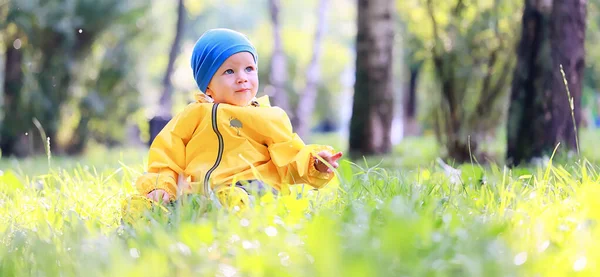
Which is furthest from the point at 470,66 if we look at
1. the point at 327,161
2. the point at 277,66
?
the point at 277,66

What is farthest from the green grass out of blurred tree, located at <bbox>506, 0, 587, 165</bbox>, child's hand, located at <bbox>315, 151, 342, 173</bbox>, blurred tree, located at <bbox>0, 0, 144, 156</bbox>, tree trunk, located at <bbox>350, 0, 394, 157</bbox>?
blurred tree, located at <bbox>0, 0, 144, 156</bbox>

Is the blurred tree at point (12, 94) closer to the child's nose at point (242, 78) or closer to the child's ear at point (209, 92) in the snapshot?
the child's ear at point (209, 92)

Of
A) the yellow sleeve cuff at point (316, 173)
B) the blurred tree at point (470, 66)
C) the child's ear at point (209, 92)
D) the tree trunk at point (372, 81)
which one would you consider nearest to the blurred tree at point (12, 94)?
the tree trunk at point (372, 81)

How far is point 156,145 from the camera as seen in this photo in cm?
292

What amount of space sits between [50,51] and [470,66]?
5621mm

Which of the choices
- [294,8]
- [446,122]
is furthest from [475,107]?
[294,8]

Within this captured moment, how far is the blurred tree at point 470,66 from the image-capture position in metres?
6.37

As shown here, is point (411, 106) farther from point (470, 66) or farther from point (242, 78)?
point (242, 78)

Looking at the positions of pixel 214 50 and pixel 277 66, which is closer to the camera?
pixel 214 50

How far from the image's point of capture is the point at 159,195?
2.69 meters

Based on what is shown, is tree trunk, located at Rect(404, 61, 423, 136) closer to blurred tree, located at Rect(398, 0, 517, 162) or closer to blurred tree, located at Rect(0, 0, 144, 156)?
blurred tree, located at Rect(0, 0, 144, 156)

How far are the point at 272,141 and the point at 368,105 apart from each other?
14.0 ft

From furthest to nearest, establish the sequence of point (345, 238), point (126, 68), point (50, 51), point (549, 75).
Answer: point (126, 68) → point (50, 51) → point (549, 75) → point (345, 238)

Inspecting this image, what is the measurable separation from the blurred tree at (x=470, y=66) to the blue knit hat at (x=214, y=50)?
12.8 ft
